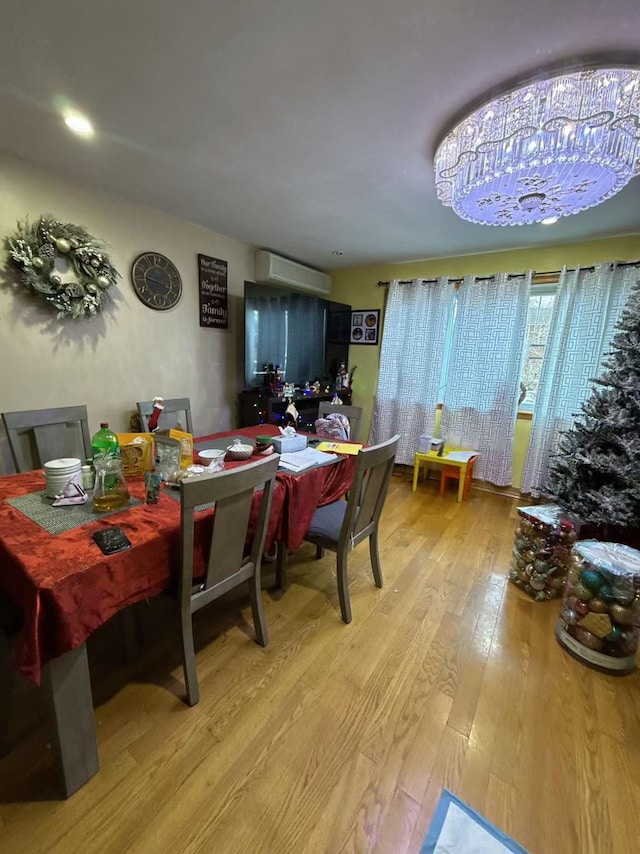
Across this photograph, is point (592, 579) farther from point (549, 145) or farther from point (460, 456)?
point (460, 456)

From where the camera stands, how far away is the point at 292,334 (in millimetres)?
3523

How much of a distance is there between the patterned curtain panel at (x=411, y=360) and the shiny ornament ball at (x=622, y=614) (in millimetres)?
2364

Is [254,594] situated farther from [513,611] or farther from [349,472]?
[513,611]

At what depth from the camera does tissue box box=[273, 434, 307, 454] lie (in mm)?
1798

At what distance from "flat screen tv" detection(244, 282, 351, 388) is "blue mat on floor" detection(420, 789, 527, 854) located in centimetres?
294

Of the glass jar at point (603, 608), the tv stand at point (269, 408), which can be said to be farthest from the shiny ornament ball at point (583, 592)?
the tv stand at point (269, 408)

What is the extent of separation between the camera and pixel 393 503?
3.13 m

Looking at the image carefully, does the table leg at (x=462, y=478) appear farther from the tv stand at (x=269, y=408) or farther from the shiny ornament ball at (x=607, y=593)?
the shiny ornament ball at (x=607, y=593)

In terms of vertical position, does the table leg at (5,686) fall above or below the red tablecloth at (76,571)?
below

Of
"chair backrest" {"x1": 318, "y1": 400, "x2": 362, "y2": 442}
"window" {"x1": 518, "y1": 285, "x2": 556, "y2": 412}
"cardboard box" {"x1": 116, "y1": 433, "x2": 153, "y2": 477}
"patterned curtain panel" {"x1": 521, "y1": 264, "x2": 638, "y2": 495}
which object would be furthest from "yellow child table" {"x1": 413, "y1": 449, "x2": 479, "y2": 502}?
"cardboard box" {"x1": 116, "y1": 433, "x2": 153, "y2": 477}

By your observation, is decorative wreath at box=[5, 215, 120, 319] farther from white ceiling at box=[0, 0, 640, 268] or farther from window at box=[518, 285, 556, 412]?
window at box=[518, 285, 556, 412]

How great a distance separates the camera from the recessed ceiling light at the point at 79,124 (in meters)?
1.57

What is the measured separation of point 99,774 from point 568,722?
63.6 inches

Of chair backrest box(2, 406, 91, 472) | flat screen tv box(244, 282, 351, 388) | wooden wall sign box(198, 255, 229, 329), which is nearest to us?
chair backrest box(2, 406, 91, 472)
